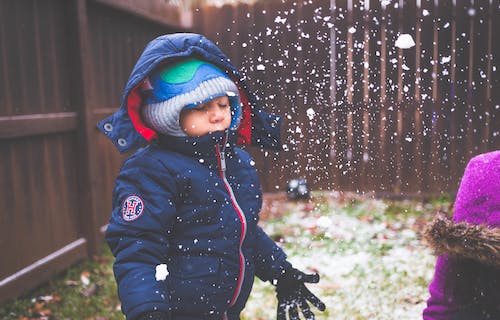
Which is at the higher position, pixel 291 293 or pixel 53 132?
pixel 53 132

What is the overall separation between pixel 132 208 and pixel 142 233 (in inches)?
3.1

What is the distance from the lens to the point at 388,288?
3447 mm

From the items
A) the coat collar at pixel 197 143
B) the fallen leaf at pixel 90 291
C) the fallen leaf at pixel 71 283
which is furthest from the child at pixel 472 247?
the fallen leaf at pixel 71 283

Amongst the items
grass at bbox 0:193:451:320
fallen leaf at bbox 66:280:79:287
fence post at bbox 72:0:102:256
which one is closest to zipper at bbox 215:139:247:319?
grass at bbox 0:193:451:320

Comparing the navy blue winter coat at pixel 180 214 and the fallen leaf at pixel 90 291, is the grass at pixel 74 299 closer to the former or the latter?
the fallen leaf at pixel 90 291

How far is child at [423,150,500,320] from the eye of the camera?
59.4 inches

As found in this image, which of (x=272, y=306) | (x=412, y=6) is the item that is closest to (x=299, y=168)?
(x=412, y=6)

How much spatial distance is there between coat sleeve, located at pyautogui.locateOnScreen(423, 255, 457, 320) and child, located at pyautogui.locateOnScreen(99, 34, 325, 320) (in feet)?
1.92

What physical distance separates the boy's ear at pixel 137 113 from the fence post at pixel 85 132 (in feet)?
7.53

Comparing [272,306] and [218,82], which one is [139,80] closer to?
[218,82]

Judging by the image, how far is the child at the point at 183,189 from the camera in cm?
160

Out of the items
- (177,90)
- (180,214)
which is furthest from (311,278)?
(177,90)

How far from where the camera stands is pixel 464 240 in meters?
1.52

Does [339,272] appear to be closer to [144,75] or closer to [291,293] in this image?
[291,293]
